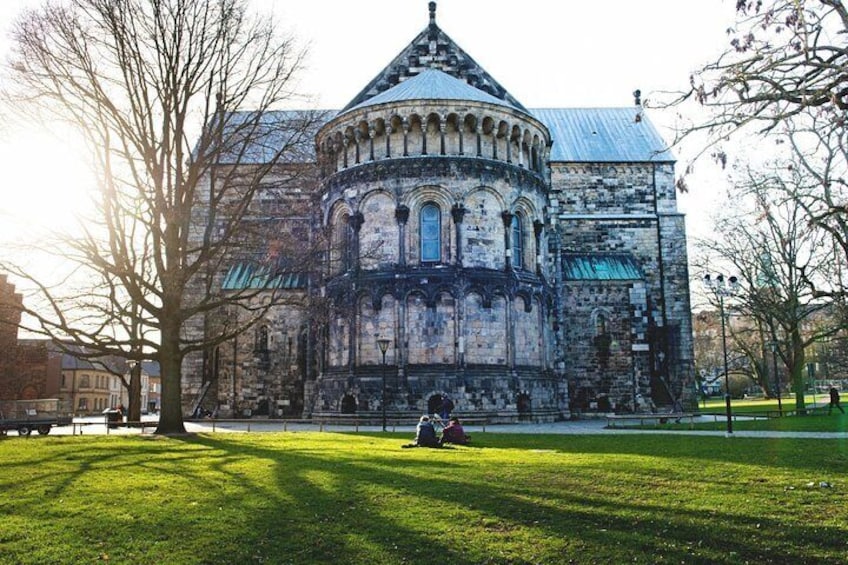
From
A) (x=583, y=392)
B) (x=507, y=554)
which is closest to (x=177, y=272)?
(x=507, y=554)

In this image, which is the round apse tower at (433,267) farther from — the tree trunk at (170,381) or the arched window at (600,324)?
the tree trunk at (170,381)

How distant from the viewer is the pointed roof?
37.5 metres

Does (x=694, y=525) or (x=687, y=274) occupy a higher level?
(x=687, y=274)

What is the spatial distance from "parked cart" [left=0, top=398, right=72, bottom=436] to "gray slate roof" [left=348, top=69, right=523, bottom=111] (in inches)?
765

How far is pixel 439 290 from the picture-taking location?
3142cm

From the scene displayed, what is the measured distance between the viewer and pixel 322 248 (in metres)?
25.3

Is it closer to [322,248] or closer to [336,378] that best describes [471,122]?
[322,248]

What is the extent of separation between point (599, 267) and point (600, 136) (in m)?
11.6

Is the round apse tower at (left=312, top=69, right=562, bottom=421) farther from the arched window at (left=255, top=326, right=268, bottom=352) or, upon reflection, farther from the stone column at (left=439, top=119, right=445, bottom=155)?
the arched window at (left=255, top=326, right=268, bottom=352)

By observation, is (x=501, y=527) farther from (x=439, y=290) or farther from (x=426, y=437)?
(x=439, y=290)

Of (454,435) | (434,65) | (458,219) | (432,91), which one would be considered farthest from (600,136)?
(454,435)

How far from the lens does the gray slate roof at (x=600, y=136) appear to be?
46.0 m

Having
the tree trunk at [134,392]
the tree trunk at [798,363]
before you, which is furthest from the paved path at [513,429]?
the tree trunk at [798,363]

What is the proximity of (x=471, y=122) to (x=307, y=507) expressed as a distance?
24.8 meters
